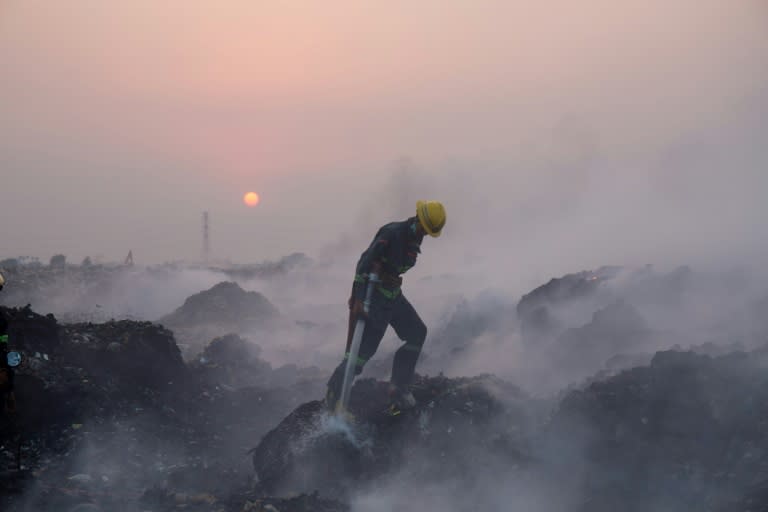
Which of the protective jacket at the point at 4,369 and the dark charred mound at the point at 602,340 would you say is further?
the dark charred mound at the point at 602,340

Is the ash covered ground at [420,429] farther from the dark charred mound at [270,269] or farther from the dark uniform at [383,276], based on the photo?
the dark charred mound at [270,269]

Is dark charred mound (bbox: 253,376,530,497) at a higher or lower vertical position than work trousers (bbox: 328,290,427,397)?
lower

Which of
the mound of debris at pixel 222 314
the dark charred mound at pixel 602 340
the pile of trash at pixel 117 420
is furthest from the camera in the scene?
the mound of debris at pixel 222 314

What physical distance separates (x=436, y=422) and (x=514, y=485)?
0.99 meters

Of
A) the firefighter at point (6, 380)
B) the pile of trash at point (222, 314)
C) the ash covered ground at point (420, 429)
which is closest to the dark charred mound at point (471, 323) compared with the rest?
the ash covered ground at point (420, 429)

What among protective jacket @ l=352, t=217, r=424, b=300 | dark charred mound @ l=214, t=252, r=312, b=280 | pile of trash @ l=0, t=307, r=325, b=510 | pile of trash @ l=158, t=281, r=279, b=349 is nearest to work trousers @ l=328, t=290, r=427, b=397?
protective jacket @ l=352, t=217, r=424, b=300

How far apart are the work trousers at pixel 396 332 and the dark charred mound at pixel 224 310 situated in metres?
11.6

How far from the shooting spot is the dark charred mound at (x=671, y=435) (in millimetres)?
5008

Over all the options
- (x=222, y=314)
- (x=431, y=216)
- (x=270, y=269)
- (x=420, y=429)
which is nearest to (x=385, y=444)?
(x=420, y=429)

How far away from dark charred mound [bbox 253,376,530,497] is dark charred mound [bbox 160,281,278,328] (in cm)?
1139

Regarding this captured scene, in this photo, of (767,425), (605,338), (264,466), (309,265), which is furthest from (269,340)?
(309,265)

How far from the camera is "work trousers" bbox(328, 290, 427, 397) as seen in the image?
19.3 feet

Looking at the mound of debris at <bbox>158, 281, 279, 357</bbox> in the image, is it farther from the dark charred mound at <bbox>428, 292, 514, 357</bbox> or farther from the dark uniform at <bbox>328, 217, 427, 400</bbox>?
the dark uniform at <bbox>328, 217, 427, 400</bbox>

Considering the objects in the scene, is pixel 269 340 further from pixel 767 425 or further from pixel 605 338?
pixel 767 425
